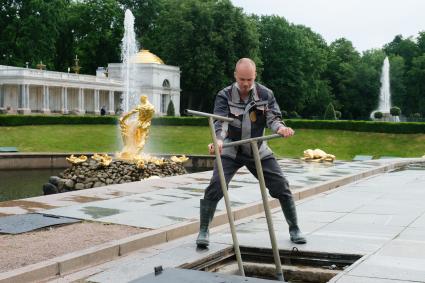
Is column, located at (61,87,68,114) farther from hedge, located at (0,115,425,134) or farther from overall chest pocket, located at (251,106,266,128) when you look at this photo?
overall chest pocket, located at (251,106,266,128)

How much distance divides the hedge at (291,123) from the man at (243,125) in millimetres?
32502

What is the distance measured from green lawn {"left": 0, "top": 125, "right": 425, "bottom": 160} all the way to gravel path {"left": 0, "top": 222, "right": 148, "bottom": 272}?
26161mm

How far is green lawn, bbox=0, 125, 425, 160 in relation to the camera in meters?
34.8

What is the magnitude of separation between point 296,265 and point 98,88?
2602 inches

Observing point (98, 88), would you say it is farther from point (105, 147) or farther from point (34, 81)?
point (105, 147)

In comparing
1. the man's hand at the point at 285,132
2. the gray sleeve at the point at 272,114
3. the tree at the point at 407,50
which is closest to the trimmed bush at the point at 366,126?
the gray sleeve at the point at 272,114

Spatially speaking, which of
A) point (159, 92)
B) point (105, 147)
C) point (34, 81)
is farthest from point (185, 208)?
point (159, 92)

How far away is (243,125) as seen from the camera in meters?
6.36

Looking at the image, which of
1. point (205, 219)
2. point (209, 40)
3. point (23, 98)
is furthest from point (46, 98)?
point (205, 219)

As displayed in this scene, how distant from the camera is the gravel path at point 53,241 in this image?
6.12 metres

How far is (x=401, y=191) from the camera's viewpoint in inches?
500

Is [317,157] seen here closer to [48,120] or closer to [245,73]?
[245,73]

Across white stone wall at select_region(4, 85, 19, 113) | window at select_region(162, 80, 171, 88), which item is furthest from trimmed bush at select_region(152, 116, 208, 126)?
white stone wall at select_region(4, 85, 19, 113)

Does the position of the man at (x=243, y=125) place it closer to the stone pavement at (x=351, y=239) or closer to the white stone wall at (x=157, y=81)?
the stone pavement at (x=351, y=239)
